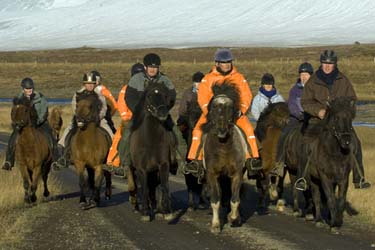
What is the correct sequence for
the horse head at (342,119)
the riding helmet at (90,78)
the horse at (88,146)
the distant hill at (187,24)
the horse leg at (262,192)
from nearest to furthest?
the horse head at (342,119) → the horse leg at (262,192) → the horse at (88,146) → the riding helmet at (90,78) → the distant hill at (187,24)

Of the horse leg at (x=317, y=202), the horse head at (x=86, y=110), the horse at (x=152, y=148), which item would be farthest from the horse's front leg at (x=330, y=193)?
the horse head at (x=86, y=110)

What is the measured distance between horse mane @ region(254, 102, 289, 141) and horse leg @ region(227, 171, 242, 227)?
2.44m

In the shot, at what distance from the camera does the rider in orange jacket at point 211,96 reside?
13.4 m

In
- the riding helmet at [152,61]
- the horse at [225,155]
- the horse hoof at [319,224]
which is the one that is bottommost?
the horse hoof at [319,224]

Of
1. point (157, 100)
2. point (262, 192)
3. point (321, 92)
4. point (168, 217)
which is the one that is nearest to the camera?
point (157, 100)

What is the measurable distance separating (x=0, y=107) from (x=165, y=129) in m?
39.8

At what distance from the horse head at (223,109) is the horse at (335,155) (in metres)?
1.27

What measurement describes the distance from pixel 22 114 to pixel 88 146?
129cm

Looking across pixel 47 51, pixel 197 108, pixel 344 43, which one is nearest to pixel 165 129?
pixel 197 108

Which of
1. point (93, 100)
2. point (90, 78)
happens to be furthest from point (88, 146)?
point (90, 78)

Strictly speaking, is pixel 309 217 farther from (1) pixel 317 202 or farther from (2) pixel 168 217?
(2) pixel 168 217

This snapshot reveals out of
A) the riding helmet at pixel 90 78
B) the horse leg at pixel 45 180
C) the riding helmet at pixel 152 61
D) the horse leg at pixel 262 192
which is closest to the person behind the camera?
the riding helmet at pixel 152 61

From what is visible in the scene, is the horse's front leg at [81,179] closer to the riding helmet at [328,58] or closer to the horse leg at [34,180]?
the horse leg at [34,180]

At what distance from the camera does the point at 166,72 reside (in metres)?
74.4
